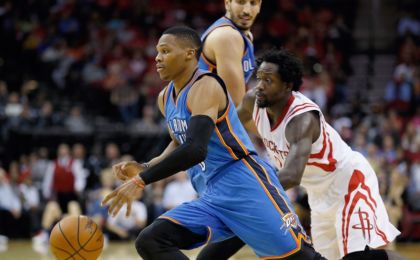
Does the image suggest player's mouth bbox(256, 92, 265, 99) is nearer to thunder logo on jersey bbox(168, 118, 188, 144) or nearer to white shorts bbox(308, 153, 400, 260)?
thunder logo on jersey bbox(168, 118, 188, 144)

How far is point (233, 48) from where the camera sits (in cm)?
557

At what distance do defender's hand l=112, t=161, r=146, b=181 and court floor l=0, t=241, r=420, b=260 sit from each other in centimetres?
571

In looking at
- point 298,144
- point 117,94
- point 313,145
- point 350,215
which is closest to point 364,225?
point 350,215

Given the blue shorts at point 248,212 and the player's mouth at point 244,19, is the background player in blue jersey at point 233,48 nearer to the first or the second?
the player's mouth at point 244,19

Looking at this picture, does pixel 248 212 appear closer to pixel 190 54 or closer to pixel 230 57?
pixel 190 54

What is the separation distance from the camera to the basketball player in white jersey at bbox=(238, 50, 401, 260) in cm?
501

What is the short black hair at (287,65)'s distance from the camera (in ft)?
16.7

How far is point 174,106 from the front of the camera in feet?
15.8

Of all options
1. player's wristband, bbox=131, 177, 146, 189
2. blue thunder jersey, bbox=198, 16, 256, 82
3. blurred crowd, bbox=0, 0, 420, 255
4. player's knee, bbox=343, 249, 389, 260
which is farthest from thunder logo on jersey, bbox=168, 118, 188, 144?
blurred crowd, bbox=0, 0, 420, 255

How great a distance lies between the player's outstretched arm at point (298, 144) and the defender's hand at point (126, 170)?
0.91 m

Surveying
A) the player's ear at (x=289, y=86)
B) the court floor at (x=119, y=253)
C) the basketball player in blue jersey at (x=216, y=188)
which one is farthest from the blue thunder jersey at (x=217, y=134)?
the court floor at (x=119, y=253)

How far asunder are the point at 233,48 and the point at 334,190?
1.27 m

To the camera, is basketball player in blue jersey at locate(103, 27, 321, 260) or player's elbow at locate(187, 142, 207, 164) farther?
basketball player in blue jersey at locate(103, 27, 321, 260)

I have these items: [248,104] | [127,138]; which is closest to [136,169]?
[248,104]
